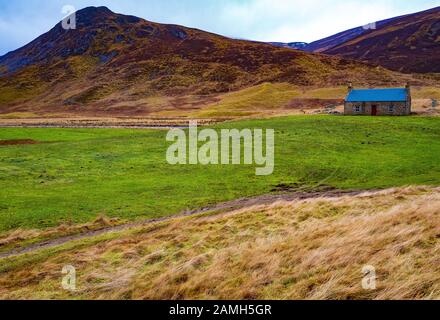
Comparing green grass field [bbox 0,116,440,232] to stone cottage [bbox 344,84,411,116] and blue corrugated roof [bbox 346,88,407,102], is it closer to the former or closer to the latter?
stone cottage [bbox 344,84,411,116]

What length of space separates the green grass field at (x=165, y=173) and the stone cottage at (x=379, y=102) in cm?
1852

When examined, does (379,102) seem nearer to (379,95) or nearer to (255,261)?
(379,95)


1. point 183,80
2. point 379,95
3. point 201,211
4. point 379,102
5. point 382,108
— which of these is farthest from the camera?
point 183,80

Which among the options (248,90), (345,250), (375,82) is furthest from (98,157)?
(375,82)

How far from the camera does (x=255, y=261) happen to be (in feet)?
36.4

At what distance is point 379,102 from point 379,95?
208 centimetres

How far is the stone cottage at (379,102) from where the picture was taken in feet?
219

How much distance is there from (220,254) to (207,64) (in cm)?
17840

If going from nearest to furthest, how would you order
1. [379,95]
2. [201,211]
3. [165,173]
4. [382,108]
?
[201,211], [165,173], [382,108], [379,95]

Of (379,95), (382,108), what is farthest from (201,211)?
(379,95)

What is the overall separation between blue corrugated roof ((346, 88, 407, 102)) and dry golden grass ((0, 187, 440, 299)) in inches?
2178

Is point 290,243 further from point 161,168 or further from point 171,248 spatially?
point 161,168

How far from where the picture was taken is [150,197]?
83.5ft

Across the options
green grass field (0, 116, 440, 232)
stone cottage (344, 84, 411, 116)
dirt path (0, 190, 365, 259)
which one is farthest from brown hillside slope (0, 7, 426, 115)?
dirt path (0, 190, 365, 259)
